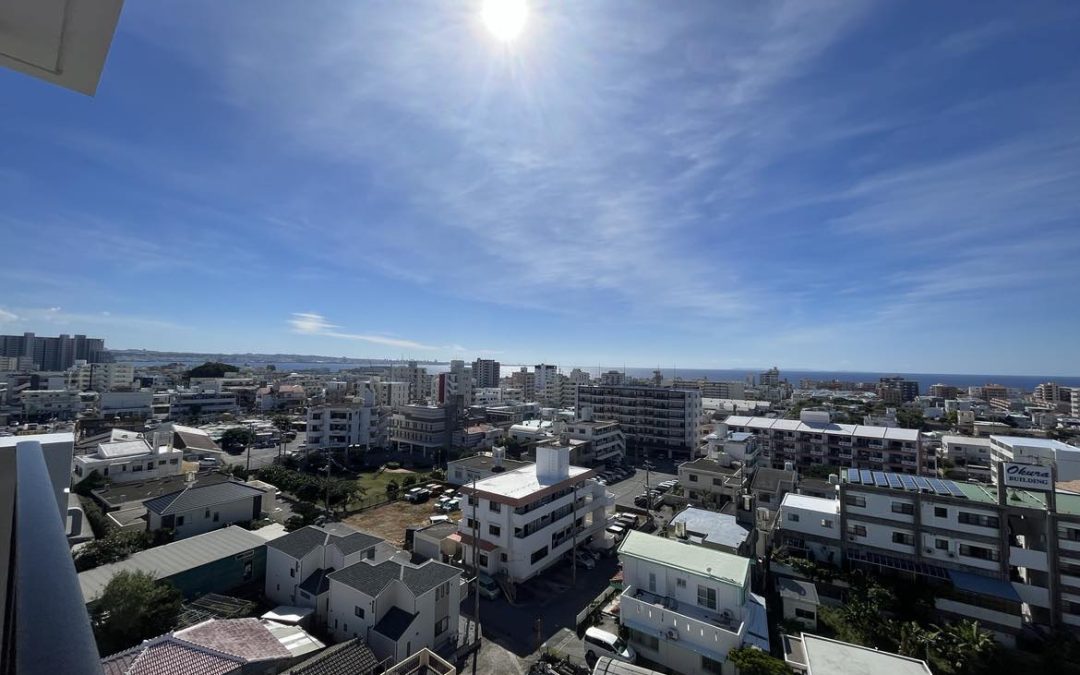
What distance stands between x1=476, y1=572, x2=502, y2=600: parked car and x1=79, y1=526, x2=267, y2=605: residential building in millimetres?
9868

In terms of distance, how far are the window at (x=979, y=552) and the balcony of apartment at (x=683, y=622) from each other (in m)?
13.4

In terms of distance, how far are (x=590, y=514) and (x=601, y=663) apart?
12.9 m

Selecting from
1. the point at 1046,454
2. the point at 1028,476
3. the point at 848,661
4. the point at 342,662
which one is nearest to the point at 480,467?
the point at 342,662

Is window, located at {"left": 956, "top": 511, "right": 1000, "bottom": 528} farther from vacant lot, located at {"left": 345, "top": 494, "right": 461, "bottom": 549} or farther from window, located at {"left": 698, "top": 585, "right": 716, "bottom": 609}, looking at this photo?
vacant lot, located at {"left": 345, "top": 494, "right": 461, "bottom": 549}

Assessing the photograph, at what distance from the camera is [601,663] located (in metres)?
16.1

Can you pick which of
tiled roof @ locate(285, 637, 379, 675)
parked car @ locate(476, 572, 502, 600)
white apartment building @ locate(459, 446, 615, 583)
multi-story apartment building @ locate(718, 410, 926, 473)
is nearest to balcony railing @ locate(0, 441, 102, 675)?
tiled roof @ locate(285, 637, 379, 675)

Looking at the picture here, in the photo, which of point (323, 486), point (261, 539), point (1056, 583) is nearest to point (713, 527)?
point (1056, 583)

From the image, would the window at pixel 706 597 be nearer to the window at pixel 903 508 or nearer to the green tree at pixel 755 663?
the green tree at pixel 755 663

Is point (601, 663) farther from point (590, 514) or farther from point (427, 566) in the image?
point (590, 514)

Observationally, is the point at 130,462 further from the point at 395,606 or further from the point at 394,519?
the point at 395,606

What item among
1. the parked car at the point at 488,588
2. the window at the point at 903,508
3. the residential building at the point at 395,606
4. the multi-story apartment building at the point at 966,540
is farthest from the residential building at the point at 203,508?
the window at the point at 903,508

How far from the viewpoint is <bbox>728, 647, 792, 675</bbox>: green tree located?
607 inches

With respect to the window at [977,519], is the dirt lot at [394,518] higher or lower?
lower

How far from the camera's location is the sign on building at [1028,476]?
21.7m
